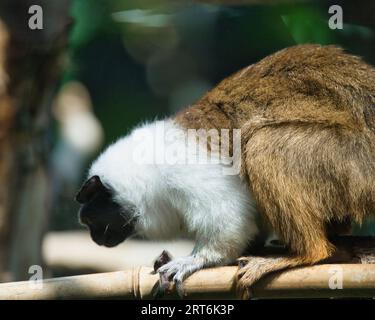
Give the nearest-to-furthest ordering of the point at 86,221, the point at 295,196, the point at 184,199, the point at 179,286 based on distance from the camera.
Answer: the point at 295,196 → the point at 179,286 → the point at 184,199 → the point at 86,221

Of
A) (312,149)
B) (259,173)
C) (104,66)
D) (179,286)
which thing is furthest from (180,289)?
(104,66)

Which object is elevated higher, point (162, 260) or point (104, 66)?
point (104, 66)

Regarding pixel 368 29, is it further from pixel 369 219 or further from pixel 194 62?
pixel 194 62

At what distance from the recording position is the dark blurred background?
6148 mm

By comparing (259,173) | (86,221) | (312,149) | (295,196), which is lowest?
(86,221)

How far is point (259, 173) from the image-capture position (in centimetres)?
411

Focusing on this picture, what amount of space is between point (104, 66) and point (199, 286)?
6.88m

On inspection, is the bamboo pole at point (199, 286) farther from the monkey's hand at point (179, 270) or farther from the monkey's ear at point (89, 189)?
A: the monkey's ear at point (89, 189)

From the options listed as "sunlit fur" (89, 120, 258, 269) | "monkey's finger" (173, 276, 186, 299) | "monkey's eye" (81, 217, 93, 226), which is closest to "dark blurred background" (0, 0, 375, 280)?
"sunlit fur" (89, 120, 258, 269)

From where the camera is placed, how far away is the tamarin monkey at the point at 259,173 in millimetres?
4059

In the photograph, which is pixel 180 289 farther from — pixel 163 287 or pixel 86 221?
pixel 86 221

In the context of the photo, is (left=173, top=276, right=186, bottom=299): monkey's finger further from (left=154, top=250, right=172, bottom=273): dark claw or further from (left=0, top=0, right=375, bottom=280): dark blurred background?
(left=0, top=0, right=375, bottom=280): dark blurred background

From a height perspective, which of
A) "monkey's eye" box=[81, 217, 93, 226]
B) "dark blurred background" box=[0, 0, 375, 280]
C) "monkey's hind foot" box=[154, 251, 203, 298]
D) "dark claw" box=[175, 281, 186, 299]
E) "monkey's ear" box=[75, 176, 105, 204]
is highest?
"dark blurred background" box=[0, 0, 375, 280]

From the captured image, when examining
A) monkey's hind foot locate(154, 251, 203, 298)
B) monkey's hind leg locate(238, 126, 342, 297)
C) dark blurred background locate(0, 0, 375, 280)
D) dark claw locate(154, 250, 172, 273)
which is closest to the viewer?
monkey's hind leg locate(238, 126, 342, 297)
